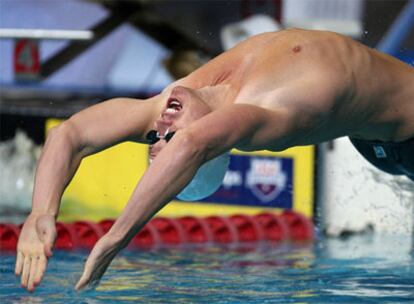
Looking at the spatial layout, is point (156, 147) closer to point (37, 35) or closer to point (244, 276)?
point (244, 276)

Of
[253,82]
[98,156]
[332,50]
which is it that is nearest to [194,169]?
[253,82]

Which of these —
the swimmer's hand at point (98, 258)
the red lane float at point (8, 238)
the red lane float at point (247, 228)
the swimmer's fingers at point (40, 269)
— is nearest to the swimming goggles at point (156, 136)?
the swimmer's hand at point (98, 258)

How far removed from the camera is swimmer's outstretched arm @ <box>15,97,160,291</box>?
3109 millimetres

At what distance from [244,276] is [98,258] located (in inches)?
57.4

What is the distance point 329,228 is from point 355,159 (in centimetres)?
45

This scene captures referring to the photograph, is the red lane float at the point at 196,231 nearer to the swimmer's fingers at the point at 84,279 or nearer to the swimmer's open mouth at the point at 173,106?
the swimmer's open mouth at the point at 173,106

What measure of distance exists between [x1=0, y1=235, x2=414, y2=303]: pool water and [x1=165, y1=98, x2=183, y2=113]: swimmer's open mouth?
757 millimetres

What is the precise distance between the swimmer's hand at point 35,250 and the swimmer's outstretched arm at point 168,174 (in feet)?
0.43

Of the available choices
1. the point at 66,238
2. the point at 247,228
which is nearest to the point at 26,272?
the point at 66,238

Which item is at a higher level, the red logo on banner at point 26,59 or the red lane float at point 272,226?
the red logo on banner at point 26,59

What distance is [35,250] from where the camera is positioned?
Answer: 3.11m

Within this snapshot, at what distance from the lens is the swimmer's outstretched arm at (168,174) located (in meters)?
3.02

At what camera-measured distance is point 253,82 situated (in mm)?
3441

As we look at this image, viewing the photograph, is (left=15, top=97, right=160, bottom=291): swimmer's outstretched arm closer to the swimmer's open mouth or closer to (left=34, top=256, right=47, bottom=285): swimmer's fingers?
(left=34, top=256, right=47, bottom=285): swimmer's fingers
